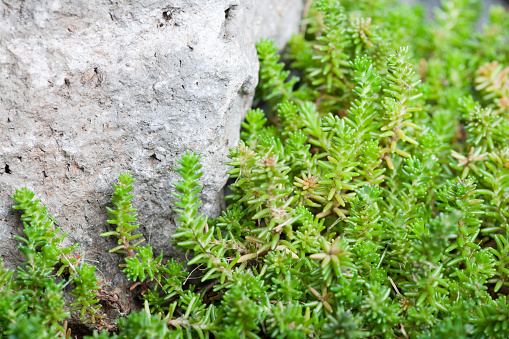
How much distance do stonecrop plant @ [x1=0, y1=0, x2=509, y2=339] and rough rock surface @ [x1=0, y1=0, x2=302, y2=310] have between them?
5.7 inches

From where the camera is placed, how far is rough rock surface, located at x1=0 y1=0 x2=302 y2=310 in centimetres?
237

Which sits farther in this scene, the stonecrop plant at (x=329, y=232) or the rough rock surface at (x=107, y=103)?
the rough rock surface at (x=107, y=103)

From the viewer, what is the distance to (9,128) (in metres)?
2.37

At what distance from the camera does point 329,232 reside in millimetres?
2732

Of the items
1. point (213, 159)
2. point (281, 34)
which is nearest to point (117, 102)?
point (213, 159)

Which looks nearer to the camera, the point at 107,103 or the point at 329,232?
the point at 107,103

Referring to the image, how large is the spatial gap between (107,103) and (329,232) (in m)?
1.63

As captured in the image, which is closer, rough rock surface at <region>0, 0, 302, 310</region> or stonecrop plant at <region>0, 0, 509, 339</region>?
stonecrop plant at <region>0, 0, 509, 339</region>

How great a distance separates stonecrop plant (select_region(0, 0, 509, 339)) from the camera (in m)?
2.23

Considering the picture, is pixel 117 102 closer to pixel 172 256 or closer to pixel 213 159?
pixel 213 159

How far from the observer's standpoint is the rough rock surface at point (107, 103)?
2371 mm

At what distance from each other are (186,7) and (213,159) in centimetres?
97

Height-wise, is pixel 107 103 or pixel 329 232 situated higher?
pixel 107 103

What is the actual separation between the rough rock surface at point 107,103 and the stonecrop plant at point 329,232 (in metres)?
0.15
